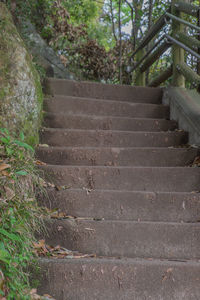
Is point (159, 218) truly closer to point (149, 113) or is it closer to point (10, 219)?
point (10, 219)

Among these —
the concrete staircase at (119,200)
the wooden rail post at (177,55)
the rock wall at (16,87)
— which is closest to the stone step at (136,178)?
the concrete staircase at (119,200)

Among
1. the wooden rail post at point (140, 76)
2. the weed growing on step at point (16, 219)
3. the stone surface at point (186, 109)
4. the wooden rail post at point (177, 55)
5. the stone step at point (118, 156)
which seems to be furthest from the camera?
the wooden rail post at point (140, 76)

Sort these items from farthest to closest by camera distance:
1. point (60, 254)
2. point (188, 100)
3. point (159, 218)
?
point (188, 100) < point (159, 218) < point (60, 254)

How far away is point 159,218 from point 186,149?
0.90 metres

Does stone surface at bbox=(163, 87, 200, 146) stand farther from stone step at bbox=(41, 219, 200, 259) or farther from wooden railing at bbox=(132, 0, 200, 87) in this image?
stone step at bbox=(41, 219, 200, 259)

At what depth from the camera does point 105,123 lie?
348 cm

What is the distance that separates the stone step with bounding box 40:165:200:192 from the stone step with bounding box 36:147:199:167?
11.8 inches

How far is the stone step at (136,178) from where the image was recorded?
2.57 meters

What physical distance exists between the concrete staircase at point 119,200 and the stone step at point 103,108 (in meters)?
0.01

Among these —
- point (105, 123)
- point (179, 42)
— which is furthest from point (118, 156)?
point (179, 42)

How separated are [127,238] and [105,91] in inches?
98.3

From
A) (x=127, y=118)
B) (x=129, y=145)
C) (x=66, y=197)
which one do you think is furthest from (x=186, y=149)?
(x=66, y=197)

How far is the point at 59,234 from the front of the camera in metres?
2.06

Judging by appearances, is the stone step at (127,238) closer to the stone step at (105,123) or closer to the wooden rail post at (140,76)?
the stone step at (105,123)
